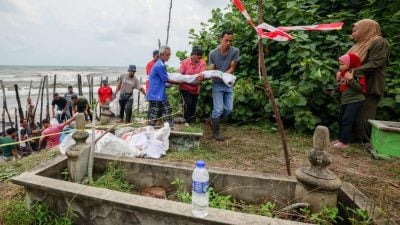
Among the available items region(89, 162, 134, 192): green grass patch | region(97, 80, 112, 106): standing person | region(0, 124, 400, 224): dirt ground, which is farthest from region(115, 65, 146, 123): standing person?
region(89, 162, 134, 192): green grass patch

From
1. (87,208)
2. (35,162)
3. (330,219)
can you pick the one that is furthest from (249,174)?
(35,162)

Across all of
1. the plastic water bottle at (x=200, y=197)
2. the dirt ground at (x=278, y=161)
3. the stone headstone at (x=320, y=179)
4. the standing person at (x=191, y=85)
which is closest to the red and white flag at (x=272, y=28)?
the stone headstone at (x=320, y=179)

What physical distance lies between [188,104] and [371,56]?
3.45 m

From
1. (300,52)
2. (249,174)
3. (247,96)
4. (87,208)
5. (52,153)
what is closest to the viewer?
(87,208)

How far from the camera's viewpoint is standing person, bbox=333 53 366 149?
438 cm

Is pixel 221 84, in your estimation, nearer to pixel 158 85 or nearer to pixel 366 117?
pixel 158 85

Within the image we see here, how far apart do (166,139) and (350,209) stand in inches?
117

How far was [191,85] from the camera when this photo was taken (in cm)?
580

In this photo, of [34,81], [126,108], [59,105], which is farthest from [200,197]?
[34,81]

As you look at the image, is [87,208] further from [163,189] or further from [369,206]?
[369,206]

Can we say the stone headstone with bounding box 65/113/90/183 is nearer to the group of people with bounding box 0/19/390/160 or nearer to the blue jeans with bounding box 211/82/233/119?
the group of people with bounding box 0/19/390/160

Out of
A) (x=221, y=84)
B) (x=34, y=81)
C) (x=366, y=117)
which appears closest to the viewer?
(x=366, y=117)

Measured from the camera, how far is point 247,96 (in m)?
6.22

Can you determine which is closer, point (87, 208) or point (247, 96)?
point (87, 208)
